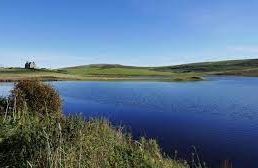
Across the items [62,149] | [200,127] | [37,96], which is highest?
[37,96]

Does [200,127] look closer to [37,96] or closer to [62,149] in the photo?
[37,96]

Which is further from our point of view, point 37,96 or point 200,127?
point 200,127

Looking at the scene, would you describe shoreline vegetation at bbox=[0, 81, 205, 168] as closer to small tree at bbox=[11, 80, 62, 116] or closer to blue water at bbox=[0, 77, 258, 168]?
small tree at bbox=[11, 80, 62, 116]

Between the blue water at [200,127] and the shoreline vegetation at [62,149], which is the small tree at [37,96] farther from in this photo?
the shoreline vegetation at [62,149]

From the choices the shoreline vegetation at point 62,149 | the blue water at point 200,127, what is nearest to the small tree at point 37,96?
the blue water at point 200,127

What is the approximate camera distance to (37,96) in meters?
22.1

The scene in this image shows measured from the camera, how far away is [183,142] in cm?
2491

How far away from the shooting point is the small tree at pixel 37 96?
852 inches

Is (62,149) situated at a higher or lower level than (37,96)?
lower

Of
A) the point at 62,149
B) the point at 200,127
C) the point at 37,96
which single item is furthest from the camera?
the point at 200,127

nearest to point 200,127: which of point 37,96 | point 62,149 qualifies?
point 37,96

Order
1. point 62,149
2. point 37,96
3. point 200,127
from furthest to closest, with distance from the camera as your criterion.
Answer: point 200,127
point 37,96
point 62,149

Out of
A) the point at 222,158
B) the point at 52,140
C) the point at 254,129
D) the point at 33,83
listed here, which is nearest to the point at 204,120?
the point at 254,129

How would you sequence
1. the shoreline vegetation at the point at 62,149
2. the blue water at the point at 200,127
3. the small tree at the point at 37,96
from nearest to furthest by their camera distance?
the shoreline vegetation at the point at 62,149 → the small tree at the point at 37,96 → the blue water at the point at 200,127
